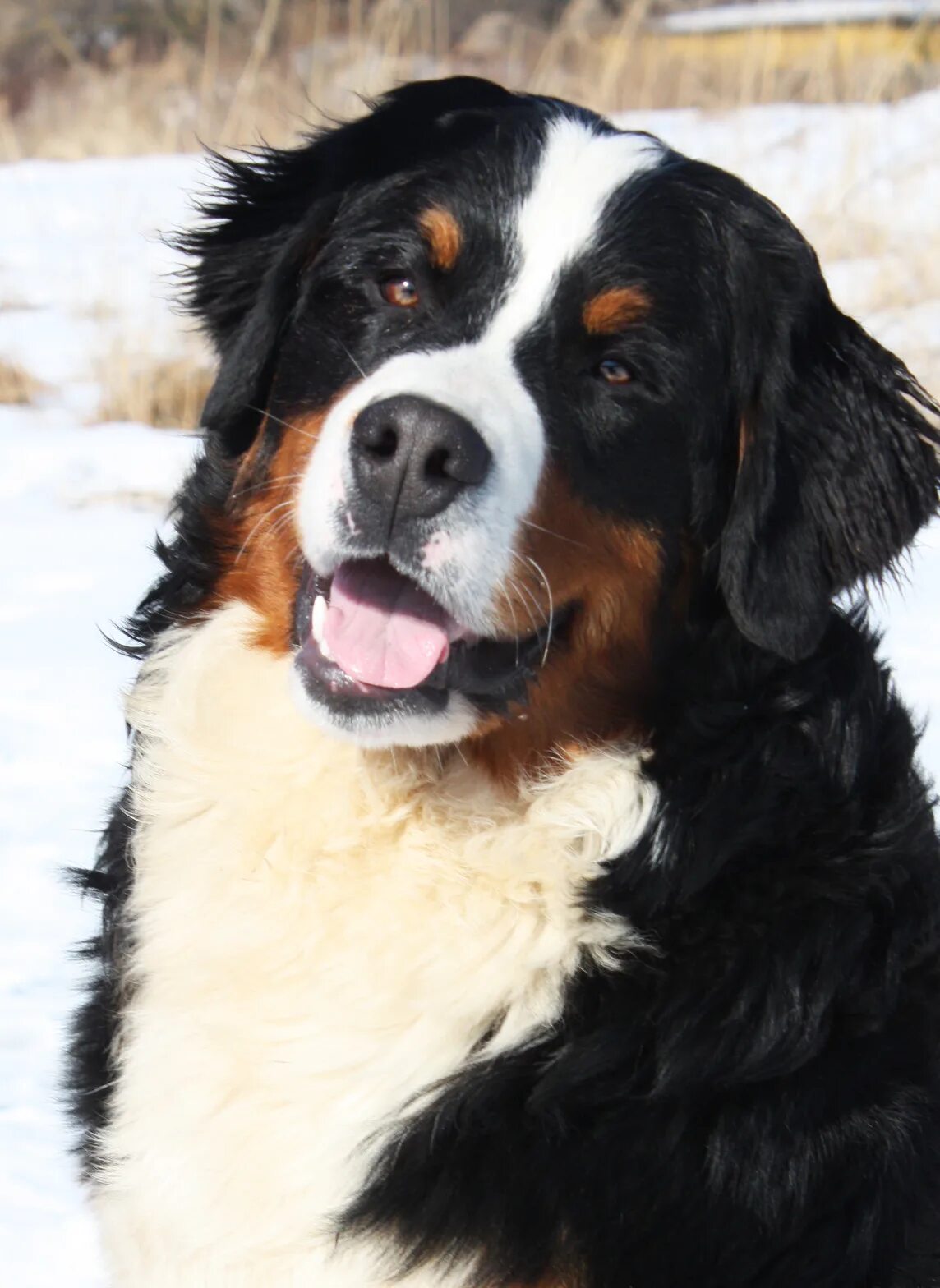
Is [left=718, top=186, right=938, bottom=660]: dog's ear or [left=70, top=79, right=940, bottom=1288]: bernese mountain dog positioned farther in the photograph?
[left=718, top=186, right=938, bottom=660]: dog's ear

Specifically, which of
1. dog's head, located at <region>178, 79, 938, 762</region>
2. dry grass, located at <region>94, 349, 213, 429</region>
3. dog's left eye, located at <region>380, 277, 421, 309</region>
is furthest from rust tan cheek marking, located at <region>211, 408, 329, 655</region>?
dry grass, located at <region>94, 349, 213, 429</region>

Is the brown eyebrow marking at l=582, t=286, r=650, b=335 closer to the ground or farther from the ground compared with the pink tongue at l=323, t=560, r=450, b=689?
farther from the ground

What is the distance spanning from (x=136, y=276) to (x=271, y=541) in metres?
6.39

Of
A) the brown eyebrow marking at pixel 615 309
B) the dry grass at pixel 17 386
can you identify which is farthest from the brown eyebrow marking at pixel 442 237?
the dry grass at pixel 17 386

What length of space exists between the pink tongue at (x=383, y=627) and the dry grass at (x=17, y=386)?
17.3 feet

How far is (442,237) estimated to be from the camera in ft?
8.67

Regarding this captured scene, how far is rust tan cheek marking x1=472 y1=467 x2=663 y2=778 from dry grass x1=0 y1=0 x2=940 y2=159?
5.82 metres

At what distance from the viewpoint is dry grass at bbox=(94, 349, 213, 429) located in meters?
7.25

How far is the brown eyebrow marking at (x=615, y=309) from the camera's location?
102 inches

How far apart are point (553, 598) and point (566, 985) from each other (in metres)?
0.60

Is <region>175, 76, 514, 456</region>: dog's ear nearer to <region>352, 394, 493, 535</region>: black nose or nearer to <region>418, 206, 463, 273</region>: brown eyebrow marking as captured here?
<region>418, 206, 463, 273</region>: brown eyebrow marking

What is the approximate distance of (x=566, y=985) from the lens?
2479mm

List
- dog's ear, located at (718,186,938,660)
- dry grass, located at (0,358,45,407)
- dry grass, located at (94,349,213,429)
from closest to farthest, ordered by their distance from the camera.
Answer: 1. dog's ear, located at (718,186,938,660)
2. dry grass, located at (94,349,213,429)
3. dry grass, located at (0,358,45,407)

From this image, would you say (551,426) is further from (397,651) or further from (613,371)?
(397,651)
